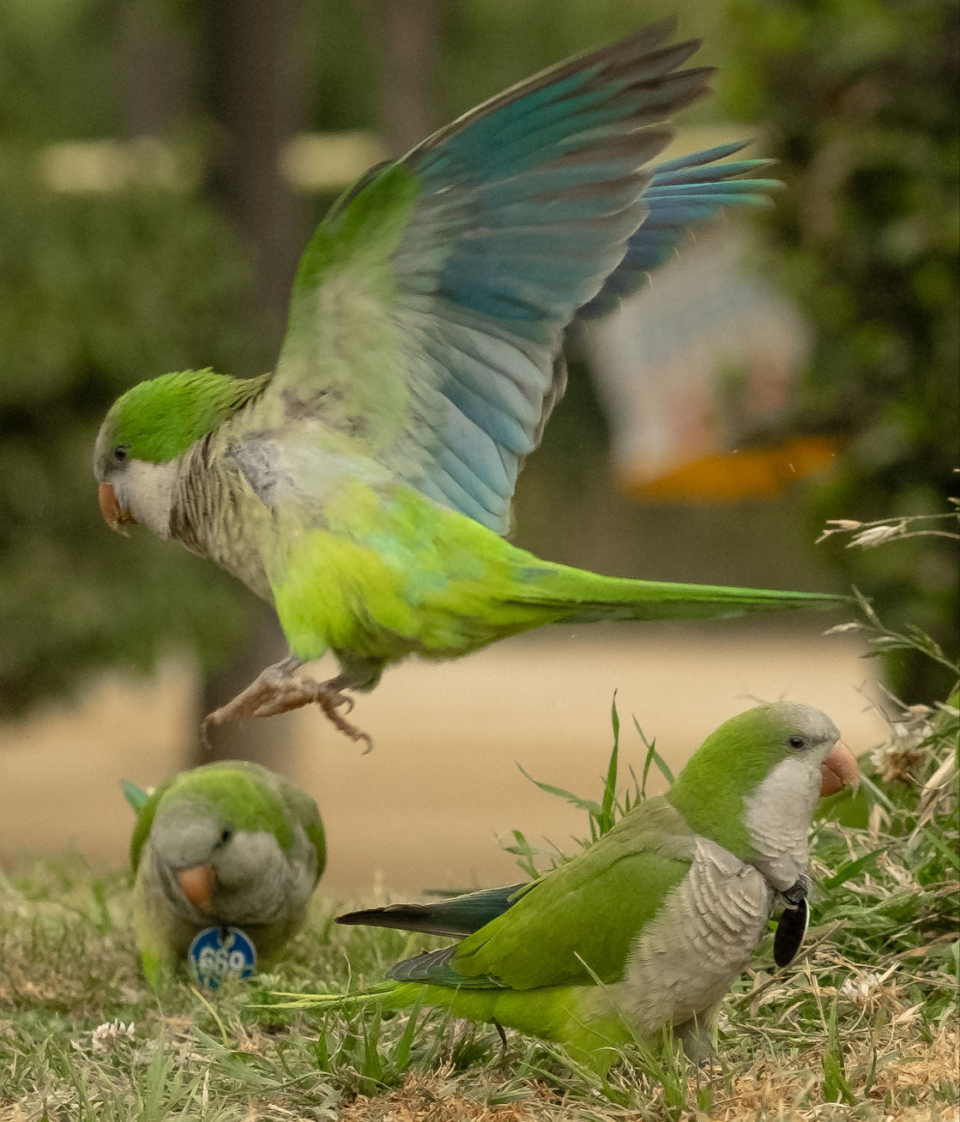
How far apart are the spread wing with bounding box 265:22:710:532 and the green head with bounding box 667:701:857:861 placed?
31 cm

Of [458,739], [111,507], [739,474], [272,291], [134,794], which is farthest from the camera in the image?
[458,739]

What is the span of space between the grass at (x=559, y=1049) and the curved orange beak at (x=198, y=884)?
0.10 metres

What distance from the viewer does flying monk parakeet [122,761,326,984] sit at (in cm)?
164

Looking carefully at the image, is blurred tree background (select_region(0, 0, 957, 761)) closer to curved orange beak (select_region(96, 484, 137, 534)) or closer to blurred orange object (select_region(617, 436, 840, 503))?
blurred orange object (select_region(617, 436, 840, 503))

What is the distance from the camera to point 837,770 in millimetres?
1119

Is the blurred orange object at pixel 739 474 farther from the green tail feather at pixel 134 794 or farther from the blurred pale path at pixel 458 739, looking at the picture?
the green tail feather at pixel 134 794

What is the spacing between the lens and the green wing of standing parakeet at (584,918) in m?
1.12

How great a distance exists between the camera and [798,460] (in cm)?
253

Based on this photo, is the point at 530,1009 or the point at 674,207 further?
the point at 674,207

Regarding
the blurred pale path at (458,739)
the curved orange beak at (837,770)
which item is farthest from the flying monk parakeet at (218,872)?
the curved orange beak at (837,770)

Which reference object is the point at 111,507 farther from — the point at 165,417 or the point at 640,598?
the point at 640,598

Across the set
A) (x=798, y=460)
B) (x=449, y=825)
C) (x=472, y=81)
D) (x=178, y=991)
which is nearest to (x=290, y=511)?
(x=178, y=991)

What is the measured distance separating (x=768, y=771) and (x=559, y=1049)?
1.10ft

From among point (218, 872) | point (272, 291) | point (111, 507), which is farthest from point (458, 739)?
point (111, 507)
